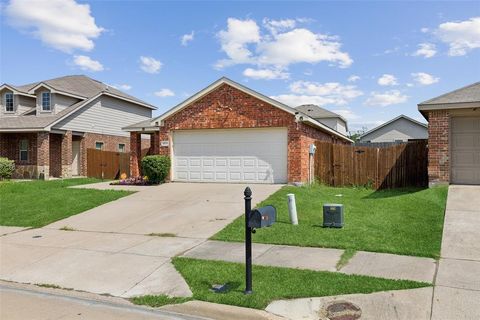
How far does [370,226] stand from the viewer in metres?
9.68

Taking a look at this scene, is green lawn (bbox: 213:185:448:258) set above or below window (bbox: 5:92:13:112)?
below

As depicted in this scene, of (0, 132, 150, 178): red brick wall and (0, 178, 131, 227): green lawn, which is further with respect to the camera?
(0, 132, 150, 178): red brick wall

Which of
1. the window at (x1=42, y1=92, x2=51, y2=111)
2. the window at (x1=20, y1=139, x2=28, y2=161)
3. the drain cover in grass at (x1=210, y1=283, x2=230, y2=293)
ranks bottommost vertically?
the drain cover in grass at (x1=210, y1=283, x2=230, y2=293)

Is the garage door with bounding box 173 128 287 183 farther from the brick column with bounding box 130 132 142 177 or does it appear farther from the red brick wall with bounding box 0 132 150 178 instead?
the red brick wall with bounding box 0 132 150 178

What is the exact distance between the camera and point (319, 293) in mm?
5547

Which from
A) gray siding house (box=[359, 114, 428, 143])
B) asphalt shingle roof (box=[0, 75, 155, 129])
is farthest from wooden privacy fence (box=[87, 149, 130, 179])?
gray siding house (box=[359, 114, 428, 143])

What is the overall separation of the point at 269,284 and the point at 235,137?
1215 centimetres

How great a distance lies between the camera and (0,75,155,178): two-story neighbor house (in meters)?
24.0

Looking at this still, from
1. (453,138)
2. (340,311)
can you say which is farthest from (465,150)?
(340,311)

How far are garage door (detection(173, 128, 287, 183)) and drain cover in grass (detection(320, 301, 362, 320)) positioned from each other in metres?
11.8

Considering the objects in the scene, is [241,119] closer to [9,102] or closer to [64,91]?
[64,91]

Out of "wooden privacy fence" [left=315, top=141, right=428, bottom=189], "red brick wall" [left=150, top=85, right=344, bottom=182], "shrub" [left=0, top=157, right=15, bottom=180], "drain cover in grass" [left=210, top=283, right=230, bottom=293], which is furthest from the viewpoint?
"shrub" [left=0, top=157, right=15, bottom=180]

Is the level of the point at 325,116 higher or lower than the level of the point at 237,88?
higher

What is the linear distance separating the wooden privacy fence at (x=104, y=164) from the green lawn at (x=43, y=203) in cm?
624
